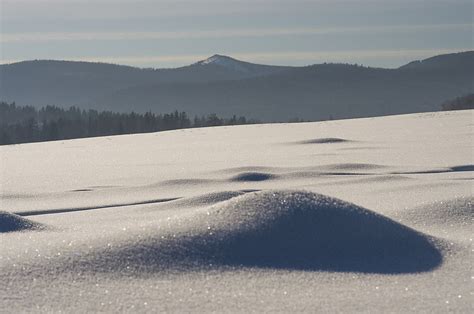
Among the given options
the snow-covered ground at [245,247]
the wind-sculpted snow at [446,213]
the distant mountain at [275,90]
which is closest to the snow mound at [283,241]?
the snow-covered ground at [245,247]

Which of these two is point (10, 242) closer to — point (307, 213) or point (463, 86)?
point (307, 213)

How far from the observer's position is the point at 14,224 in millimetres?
2824

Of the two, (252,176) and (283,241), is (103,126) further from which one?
(283,241)

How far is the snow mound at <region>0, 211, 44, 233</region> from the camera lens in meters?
2.80

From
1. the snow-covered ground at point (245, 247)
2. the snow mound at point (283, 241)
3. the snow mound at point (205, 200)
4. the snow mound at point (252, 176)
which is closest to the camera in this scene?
the snow-covered ground at point (245, 247)

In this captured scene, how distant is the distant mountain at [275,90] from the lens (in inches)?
1312

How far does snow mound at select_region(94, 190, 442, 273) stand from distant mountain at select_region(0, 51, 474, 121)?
91.1ft

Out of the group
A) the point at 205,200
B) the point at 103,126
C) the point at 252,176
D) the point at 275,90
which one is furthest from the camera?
the point at 275,90

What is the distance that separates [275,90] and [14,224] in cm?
3407

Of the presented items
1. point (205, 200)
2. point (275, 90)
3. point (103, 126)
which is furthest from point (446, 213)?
point (275, 90)

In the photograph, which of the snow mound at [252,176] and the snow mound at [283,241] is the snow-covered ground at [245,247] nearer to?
the snow mound at [283,241]

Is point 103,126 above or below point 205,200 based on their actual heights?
above

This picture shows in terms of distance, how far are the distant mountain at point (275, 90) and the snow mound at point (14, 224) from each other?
27.5m

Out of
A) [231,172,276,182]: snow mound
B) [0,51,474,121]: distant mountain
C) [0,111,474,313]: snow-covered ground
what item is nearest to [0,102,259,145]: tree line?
[231,172,276,182]: snow mound
